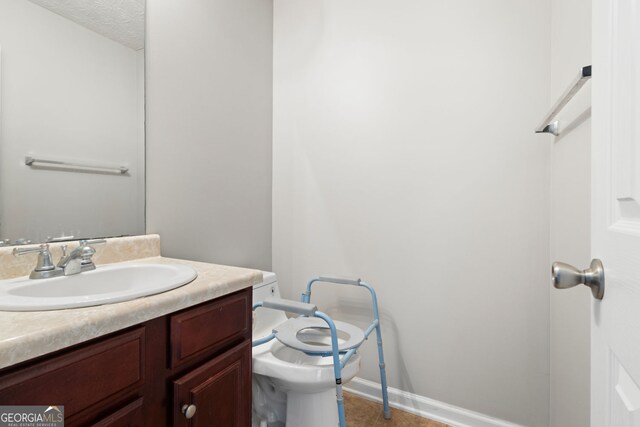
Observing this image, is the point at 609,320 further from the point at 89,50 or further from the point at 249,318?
the point at 89,50

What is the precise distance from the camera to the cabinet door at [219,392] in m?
0.74

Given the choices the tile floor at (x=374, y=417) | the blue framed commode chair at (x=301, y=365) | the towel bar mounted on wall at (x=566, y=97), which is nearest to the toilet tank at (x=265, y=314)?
the blue framed commode chair at (x=301, y=365)

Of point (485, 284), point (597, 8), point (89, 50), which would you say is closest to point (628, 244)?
point (597, 8)

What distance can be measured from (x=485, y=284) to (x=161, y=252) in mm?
1421

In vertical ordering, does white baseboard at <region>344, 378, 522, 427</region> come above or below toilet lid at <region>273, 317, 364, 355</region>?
below

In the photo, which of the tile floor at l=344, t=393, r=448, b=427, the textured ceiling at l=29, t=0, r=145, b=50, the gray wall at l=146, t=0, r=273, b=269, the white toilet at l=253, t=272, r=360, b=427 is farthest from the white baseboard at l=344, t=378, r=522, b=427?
the textured ceiling at l=29, t=0, r=145, b=50

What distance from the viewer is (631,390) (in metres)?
0.38

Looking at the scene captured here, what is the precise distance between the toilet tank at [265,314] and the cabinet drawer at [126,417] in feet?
2.44

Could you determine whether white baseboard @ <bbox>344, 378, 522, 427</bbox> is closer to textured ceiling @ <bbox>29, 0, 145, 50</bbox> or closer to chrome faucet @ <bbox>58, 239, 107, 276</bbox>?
chrome faucet @ <bbox>58, 239, 107, 276</bbox>

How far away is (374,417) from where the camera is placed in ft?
4.92

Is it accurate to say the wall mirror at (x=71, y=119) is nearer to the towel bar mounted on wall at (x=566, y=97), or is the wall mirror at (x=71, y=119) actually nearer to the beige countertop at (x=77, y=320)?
Result: the beige countertop at (x=77, y=320)

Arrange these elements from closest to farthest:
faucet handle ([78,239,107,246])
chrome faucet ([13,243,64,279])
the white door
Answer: the white door < chrome faucet ([13,243,64,279]) < faucet handle ([78,239,107,246])

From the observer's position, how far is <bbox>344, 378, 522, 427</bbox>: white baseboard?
4.52 ft

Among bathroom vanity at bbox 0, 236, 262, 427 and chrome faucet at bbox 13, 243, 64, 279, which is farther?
chrome faucet at bbox 13, 243, 64, 279
